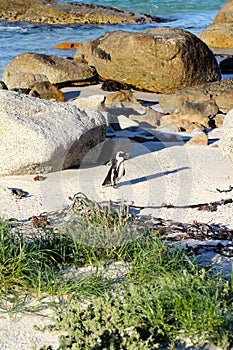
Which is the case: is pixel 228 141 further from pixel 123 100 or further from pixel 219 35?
pixel 219 35

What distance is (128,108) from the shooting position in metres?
10.3

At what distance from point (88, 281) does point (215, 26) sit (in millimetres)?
17105

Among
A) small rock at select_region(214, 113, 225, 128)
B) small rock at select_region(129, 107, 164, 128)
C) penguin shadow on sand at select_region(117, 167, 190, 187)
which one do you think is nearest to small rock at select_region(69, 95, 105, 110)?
small rock at select_region(129, 107, 164, 128)

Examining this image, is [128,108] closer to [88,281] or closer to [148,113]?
[148,113]

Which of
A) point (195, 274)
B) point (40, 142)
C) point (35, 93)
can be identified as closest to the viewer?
point (195, 274)

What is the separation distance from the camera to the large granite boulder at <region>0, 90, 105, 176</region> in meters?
6.27

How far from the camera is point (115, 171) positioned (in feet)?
19.4

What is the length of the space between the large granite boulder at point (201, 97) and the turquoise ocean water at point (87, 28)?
197 inches

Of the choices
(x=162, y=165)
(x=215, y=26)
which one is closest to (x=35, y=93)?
(x=162, y=165)

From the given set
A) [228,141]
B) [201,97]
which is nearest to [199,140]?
[228,141]

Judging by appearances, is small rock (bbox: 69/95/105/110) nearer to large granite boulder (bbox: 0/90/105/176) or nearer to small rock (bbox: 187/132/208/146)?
small rock (bbox: 187/132/208/146)

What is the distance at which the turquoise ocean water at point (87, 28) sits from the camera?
18269mm

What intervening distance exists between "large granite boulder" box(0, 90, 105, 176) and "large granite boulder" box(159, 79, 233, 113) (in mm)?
4162

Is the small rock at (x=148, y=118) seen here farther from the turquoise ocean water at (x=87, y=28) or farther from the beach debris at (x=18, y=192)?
the turquoise ocean water at (x=87, y=28)
